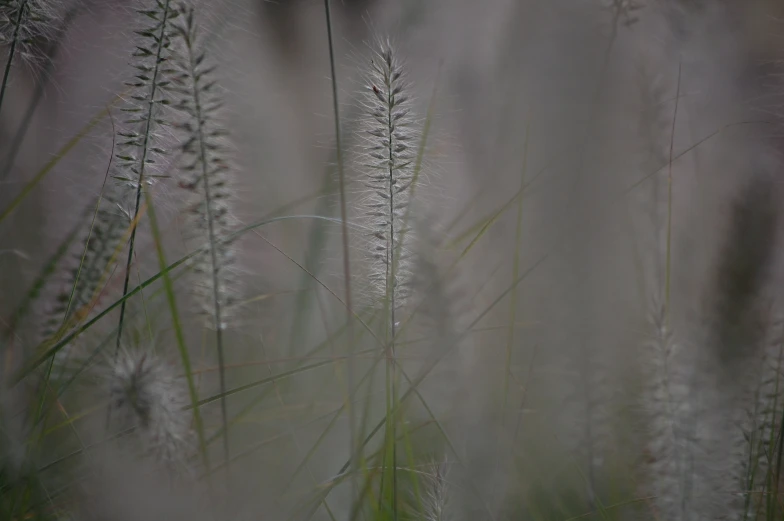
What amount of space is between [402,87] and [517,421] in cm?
34

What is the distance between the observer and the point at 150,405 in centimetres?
38

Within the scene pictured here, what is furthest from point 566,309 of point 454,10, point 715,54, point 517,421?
point 454,10

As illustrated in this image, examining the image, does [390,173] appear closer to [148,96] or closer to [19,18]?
[148,96]

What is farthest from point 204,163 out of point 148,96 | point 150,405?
point 150,405

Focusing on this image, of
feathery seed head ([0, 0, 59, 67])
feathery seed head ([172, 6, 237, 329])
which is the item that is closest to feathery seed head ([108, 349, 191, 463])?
feathery seed head ([172, 6, 237, 329])

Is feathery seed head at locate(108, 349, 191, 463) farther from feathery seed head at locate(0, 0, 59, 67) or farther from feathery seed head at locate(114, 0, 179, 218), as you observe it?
feathery seed head at locate(0, 0, 59, 67)

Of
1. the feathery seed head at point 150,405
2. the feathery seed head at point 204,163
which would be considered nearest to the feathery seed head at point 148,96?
the feathery seed head at point 204,163

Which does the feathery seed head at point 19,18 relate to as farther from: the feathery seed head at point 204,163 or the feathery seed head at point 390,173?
the feathery seed head at point 390,173

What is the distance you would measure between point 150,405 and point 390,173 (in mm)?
285

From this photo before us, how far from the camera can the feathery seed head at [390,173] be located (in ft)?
1.79

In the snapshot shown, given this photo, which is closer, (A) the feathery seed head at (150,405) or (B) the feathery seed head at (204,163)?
(A) the feathery seed head at (150,405)

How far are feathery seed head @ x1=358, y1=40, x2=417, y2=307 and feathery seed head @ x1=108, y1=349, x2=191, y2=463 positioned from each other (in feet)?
0.65

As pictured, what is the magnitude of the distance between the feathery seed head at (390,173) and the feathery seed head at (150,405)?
7.8 inches

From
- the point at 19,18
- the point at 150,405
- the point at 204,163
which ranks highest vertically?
the point at 19,18
